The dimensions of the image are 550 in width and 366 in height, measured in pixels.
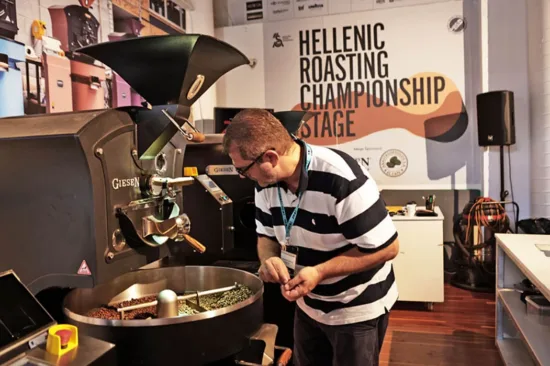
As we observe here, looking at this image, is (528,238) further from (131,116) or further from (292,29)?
(292,29)

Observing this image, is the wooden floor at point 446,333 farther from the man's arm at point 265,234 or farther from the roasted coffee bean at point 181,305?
the roasted coffee bean at point 181,305

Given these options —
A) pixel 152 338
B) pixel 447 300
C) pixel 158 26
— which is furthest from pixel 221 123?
pixel 152 338

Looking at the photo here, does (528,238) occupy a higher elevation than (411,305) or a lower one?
higher

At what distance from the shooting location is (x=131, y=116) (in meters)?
1.11

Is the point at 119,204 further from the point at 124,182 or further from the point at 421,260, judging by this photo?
the point at 421,260

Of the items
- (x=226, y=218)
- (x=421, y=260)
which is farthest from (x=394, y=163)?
(x=226, y=218)

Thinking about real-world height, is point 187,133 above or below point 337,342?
above

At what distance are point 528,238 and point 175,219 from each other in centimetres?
246

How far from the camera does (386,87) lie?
472cm

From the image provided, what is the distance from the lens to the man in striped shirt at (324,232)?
1.34m

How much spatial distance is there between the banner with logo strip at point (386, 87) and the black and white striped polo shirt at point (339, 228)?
332cm

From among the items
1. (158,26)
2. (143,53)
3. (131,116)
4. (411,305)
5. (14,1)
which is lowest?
(411,305)

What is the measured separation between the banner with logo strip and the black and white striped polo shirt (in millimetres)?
3318

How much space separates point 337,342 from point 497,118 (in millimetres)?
3287
